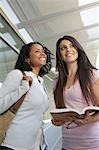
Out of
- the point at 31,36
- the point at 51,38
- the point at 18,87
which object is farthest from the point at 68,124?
the point at 51,38

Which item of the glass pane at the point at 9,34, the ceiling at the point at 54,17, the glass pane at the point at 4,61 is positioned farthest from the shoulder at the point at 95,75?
the ceiling at the point at 54,17

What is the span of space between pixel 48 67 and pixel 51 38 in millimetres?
5447

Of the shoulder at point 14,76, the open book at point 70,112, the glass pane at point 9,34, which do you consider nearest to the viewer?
the open book at point 70,112

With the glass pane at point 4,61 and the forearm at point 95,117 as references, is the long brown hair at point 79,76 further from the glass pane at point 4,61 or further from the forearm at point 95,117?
the glass pane at point 4,61

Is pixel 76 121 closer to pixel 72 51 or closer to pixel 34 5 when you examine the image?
pixel 72 51

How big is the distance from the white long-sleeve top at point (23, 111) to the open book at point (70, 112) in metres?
0.24

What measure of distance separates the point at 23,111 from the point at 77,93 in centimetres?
38

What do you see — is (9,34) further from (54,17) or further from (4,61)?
(54,17)

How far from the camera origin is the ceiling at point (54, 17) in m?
5.64

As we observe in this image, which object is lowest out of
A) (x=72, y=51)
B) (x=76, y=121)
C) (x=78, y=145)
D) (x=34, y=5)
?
(x=78, y=145)

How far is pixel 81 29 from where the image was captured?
8172mm

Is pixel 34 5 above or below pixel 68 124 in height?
above

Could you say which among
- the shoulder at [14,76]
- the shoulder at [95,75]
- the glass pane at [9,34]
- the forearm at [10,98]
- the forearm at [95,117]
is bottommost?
Result: the forearm at [95,117]

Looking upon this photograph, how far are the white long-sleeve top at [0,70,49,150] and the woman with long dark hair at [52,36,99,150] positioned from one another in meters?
0.14
